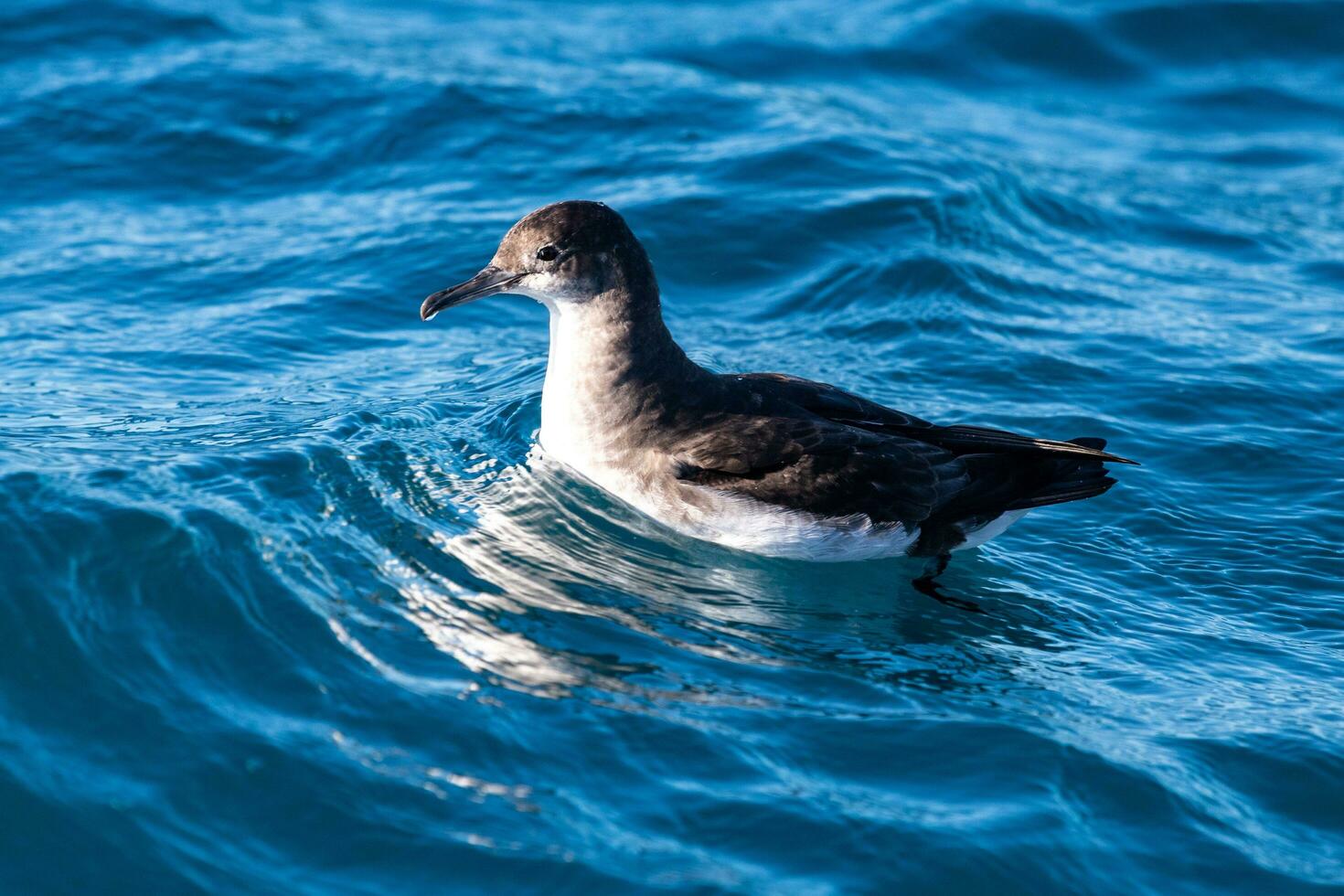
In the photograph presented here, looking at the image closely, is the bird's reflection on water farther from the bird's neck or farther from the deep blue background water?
the bird's neck

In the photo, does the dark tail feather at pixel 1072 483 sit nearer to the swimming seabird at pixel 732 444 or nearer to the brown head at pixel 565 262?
the swimming seabird at pixel 732 444

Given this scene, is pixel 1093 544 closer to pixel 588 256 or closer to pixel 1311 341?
pixel 588 256

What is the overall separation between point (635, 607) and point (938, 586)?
1595 mm

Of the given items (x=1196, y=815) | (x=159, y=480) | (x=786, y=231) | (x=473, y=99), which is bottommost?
(x=1196, y=815)

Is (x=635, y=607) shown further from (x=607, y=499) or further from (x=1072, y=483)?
(x=1072, y=483)

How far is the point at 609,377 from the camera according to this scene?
719 centimetres

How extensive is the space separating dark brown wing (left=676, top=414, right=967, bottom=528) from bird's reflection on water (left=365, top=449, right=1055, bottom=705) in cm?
39

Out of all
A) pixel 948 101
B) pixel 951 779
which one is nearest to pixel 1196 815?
pixel 951 779

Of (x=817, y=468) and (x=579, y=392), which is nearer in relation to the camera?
(x=817, y=468)

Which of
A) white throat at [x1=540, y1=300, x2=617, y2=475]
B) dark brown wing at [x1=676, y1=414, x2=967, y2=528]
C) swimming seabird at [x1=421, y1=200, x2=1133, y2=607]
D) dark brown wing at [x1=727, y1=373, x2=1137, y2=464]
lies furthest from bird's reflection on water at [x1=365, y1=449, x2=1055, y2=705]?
dark brown wing at [x1=727, y1=373, x2=1137, y2=464]

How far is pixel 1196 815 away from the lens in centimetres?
536

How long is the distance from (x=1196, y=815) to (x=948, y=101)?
10582 millimetres

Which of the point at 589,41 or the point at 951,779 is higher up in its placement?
the point at 589,41

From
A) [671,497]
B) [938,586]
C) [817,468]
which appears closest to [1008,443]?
[938,586]
